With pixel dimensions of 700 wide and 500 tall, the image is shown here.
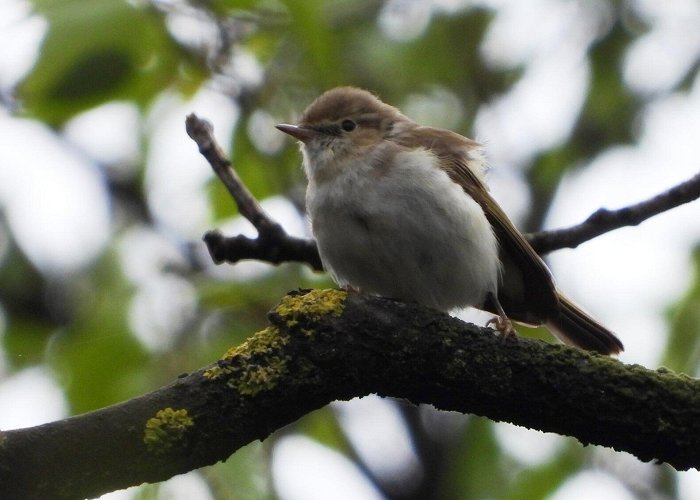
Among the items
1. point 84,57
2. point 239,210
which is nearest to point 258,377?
point 239,210

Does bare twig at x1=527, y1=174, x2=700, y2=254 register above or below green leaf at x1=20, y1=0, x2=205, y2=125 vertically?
below

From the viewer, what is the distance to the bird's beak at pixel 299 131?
5543mm

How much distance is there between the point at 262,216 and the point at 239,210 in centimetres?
10

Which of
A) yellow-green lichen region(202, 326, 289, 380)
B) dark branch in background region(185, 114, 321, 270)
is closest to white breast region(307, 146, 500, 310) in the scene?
dark branch in background region(185, 114, 321, 270)

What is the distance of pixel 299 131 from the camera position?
5586 millimetres

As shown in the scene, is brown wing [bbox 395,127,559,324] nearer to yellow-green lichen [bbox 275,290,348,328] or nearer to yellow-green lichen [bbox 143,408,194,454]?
yellow-green lichen [bbox 275,290,348,328]

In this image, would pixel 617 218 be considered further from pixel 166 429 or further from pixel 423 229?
pixel 166 429

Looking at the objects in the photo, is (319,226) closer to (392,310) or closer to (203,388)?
(392,310)

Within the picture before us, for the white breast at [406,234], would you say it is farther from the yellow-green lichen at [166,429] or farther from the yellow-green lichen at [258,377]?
the yellow-green lichen at [166,429]

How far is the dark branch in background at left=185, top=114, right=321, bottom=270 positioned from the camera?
14.0 feet

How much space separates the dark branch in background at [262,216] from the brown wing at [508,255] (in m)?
0.58

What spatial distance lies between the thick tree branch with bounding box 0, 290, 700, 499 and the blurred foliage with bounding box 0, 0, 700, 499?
88 cm

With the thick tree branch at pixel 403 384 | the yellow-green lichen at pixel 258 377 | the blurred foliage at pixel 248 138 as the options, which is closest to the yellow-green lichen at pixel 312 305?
the thick tree branch at pixel 403 384

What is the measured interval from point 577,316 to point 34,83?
2.87 metres
